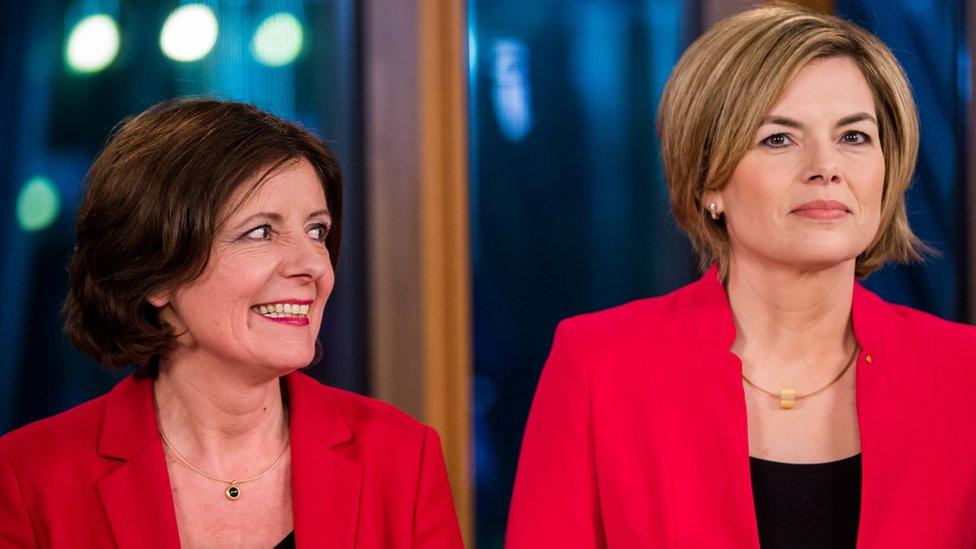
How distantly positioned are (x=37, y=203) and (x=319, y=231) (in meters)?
0.85

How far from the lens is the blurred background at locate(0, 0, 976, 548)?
2.86 metres

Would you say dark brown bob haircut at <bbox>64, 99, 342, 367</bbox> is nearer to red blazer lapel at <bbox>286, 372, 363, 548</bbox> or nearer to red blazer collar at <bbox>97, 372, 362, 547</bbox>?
red blazer collar at <bbox>97, 372, 362, 547</bbox>

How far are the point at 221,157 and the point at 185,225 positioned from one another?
138mm

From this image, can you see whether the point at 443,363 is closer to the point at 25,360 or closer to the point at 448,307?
the point at 448,307

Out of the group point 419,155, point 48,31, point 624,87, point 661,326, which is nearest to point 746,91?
point 661,326

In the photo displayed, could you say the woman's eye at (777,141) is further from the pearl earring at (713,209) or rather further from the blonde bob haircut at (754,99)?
the pearl earring at (713,209)

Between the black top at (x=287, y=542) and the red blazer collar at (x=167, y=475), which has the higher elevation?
the red blazer collar at (x=167, y=475)

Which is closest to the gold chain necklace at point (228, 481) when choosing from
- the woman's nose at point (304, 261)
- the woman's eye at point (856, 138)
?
the woman's nose at point (304, 261)

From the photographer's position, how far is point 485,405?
2.97 m

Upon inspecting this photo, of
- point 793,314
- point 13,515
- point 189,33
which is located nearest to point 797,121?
point 793,314

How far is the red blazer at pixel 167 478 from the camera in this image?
7.09 feet

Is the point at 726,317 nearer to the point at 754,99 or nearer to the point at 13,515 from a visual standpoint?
the point at 754,99

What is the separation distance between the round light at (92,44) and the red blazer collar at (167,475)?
2.86ft

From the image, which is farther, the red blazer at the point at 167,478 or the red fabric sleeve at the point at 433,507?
the red fabric sleeve at the point at 433,507
